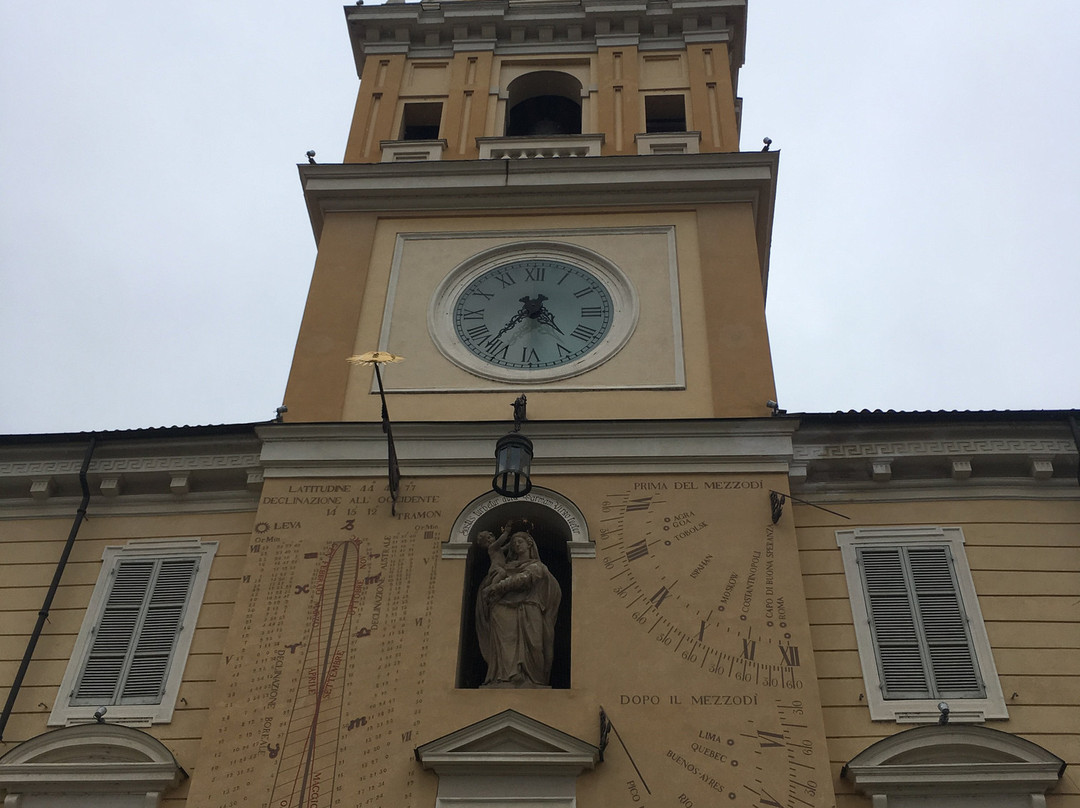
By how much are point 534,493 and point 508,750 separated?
3315 millimetres

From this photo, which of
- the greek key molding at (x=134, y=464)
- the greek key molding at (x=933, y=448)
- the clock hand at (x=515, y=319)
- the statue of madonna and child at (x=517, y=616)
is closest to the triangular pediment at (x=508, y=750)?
the statue of madonna and child at (x=517, y=616)

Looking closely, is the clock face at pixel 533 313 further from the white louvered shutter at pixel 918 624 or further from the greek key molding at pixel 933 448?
the white louvered shutter at pixel 918 624

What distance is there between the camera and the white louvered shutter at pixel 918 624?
12898mm

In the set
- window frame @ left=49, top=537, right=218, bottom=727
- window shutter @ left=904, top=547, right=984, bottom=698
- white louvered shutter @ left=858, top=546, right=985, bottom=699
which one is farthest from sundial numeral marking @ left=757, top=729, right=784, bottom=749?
window frame @ left=49, top=537, right=218, bottom=727

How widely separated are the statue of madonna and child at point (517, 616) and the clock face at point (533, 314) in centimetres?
320

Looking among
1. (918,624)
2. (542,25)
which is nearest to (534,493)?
(918,624)

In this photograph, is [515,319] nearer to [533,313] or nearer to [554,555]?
[533,313]

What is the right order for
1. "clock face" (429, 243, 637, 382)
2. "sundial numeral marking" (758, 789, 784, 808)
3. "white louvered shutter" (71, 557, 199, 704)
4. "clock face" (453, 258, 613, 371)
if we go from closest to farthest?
"sundial numeral marking" (758, 789, 784, 808), "white louvered shutter" (71, 557, 199, 704), "clock face" (429, 243, 637, 382), "clock face" (453, 258, 613, 371)

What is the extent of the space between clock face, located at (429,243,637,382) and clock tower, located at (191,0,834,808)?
4 cm

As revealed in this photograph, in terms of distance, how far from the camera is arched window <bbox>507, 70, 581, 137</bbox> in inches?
849

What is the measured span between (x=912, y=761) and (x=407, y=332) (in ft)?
27.0

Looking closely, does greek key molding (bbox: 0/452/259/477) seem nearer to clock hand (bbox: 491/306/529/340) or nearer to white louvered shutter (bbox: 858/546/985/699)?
clock hand (bbox: 491/306/529/340)

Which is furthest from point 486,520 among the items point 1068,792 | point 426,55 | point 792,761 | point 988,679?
point 426,55

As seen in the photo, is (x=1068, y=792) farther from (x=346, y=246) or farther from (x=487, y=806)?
(x=346, y=246)
